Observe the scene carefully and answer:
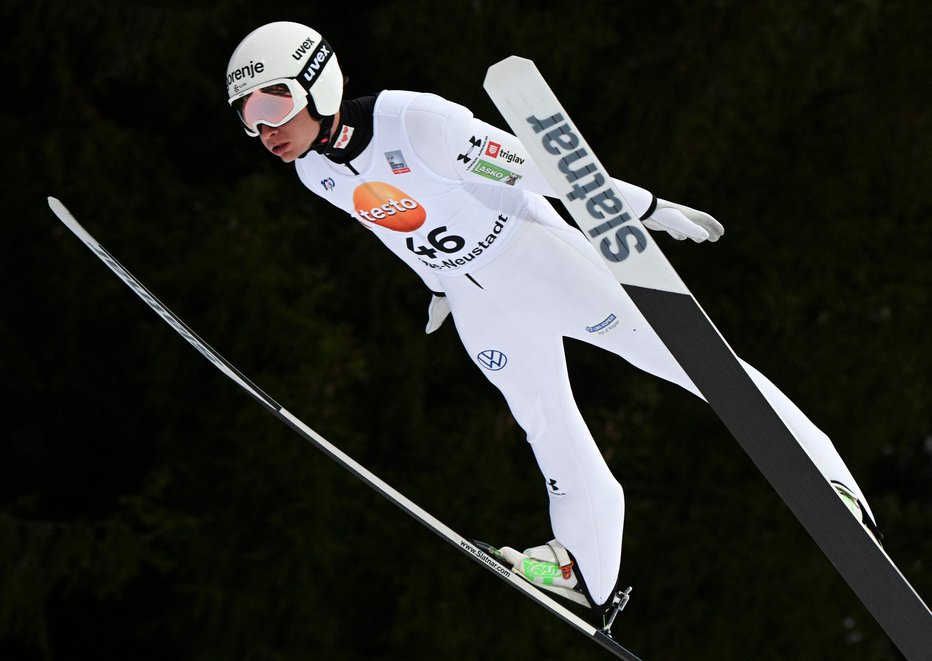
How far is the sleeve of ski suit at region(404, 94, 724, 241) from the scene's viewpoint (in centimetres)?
262

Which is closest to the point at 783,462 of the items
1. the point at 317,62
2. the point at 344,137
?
the point at 344,137

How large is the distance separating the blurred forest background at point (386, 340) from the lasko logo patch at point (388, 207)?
2933 mm

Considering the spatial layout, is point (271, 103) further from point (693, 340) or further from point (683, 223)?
point (693, 340)

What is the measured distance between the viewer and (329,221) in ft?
21.6

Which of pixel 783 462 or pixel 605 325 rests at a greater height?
pixel 605 325

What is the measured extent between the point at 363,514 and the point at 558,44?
7.67 feet

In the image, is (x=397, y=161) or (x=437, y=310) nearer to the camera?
(x=397, y=161)

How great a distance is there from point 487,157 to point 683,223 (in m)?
0.40

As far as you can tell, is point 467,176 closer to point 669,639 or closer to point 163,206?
point 163,206

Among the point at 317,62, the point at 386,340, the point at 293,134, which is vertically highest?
the point at 386,340

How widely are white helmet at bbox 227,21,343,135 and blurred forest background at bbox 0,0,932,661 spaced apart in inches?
119

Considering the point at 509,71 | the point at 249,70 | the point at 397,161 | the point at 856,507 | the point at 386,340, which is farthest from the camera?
the point at 386,340

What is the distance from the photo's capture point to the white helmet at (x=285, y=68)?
8.52ft

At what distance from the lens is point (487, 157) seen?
2.62 meters
